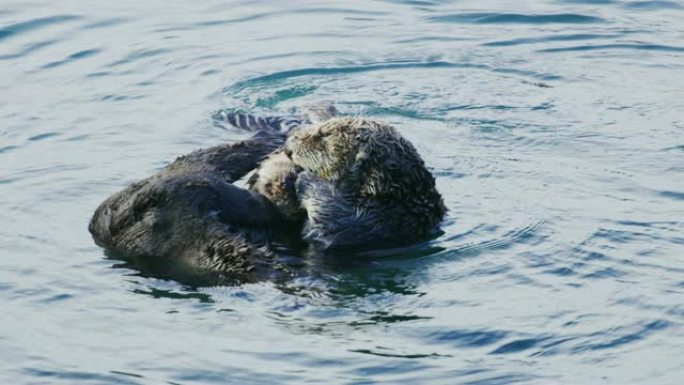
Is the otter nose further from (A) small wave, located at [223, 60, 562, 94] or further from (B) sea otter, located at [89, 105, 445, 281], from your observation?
(A) small wave, located at [223, 60, 562, 94]

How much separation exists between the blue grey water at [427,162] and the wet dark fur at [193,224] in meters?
0.13

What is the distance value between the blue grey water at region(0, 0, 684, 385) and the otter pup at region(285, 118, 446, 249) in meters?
0.17

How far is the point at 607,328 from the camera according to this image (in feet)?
19.4

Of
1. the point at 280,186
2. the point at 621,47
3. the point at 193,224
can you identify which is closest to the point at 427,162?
the point at 280,186

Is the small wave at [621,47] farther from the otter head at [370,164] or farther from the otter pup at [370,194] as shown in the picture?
the otter pup at [370,194]

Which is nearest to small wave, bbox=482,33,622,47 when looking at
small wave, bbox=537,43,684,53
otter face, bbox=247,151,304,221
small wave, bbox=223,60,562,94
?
small wave, bbox=537,43,684,53

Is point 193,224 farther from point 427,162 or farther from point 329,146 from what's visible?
point 427,162

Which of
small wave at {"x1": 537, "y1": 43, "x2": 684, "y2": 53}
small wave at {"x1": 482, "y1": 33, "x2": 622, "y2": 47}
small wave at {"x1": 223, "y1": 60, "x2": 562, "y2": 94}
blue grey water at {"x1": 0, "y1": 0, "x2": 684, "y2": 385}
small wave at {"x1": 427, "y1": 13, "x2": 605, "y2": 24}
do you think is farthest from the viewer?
small wave at {"x1": 427, "y1": 13, "x2": 605, "y2": 24}

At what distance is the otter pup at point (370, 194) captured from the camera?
6969mm

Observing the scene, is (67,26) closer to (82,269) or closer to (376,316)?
(82,269)

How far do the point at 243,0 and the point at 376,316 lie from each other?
25.5 ft

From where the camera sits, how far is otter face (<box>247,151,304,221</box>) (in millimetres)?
7223

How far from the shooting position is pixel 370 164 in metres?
7.18

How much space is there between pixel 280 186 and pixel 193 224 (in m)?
0.90
